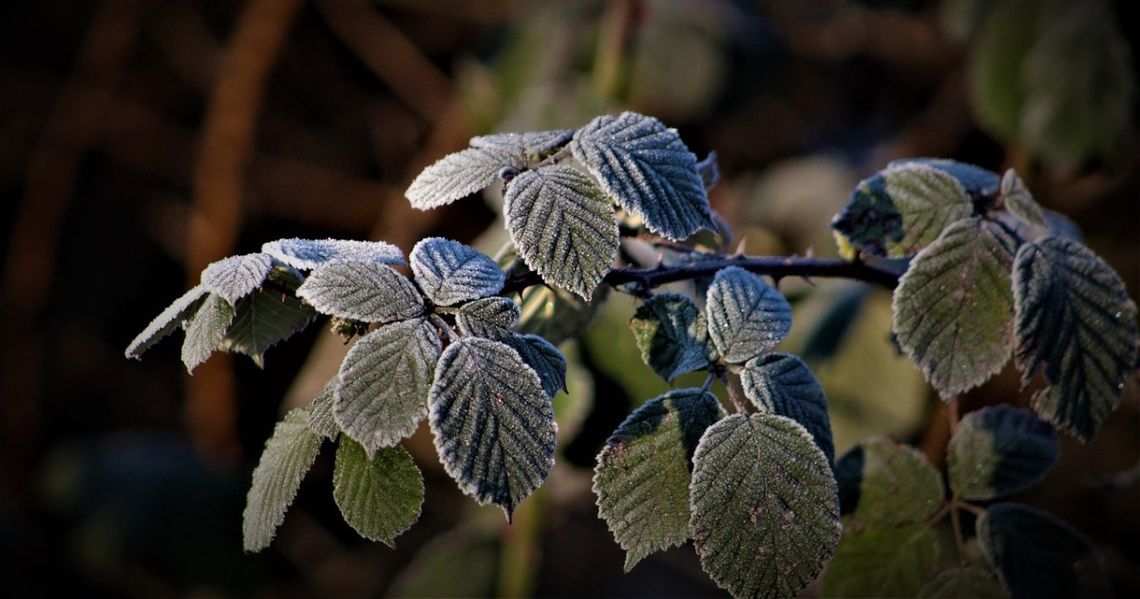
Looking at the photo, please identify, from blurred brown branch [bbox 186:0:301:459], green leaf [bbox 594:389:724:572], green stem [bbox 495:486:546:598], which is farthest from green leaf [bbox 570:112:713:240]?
blurred brown branch [bbox 186:0:301:459]

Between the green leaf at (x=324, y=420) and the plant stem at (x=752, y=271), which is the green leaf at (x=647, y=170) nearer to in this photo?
the plant stem at (x=752, y=271)

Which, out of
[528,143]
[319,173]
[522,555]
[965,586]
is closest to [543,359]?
[528,143]

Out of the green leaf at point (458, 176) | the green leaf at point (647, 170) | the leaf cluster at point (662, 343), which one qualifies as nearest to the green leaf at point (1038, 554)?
the leaf cluster at point (662, 343)

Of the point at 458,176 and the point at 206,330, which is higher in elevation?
the point at 458,176

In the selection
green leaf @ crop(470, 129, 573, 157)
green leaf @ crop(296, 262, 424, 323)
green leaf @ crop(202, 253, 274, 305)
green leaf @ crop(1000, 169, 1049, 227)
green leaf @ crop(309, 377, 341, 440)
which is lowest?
green leaf @ crop(309, 377, 341, 440)

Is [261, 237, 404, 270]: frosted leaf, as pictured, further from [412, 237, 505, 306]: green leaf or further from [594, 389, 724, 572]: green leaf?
[594, 389, 724, 572]: green leaf

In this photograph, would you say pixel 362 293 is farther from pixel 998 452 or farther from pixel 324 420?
pixel 998 452
